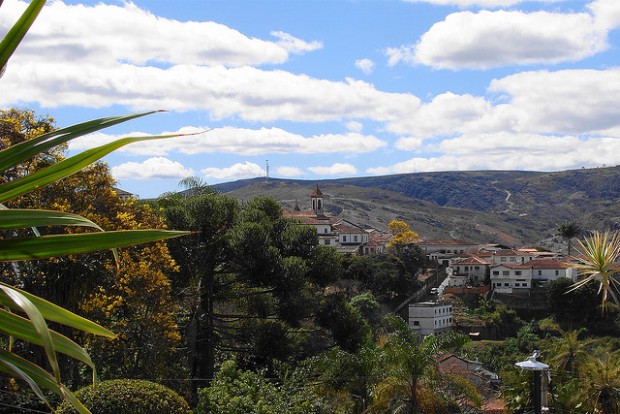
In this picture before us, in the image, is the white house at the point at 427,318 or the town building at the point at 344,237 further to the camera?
the town building at the point at 344,237

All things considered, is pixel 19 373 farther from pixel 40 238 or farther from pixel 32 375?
pixel 40 238

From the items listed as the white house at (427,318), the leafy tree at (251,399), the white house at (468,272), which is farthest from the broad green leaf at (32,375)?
the white house at (468,272)

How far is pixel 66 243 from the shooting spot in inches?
85.4

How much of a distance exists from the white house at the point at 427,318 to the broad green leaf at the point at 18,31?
56.8 metres

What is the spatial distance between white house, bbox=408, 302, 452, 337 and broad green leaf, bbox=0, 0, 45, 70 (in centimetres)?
5676

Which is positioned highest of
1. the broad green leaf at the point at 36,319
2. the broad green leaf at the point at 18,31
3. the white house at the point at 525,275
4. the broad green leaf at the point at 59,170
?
the broad green leaf at the point at 18,31

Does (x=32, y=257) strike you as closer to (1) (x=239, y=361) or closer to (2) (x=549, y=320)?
(1) (x=239, y=361)

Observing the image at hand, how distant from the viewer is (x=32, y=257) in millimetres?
2150

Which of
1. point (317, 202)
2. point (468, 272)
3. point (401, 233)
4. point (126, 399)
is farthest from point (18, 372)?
point (317, 202)

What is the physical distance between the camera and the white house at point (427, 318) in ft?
191

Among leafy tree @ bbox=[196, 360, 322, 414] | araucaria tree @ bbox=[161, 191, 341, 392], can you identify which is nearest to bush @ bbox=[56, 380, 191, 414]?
leafy tree @ bbox=[196, 360, 322, 414]

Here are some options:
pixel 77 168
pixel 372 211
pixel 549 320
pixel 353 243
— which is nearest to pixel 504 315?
pixel 549 320

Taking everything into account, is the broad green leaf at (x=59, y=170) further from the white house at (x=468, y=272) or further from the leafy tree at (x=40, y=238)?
the white house at (x=468, y=272)

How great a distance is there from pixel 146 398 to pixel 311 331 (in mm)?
11007
